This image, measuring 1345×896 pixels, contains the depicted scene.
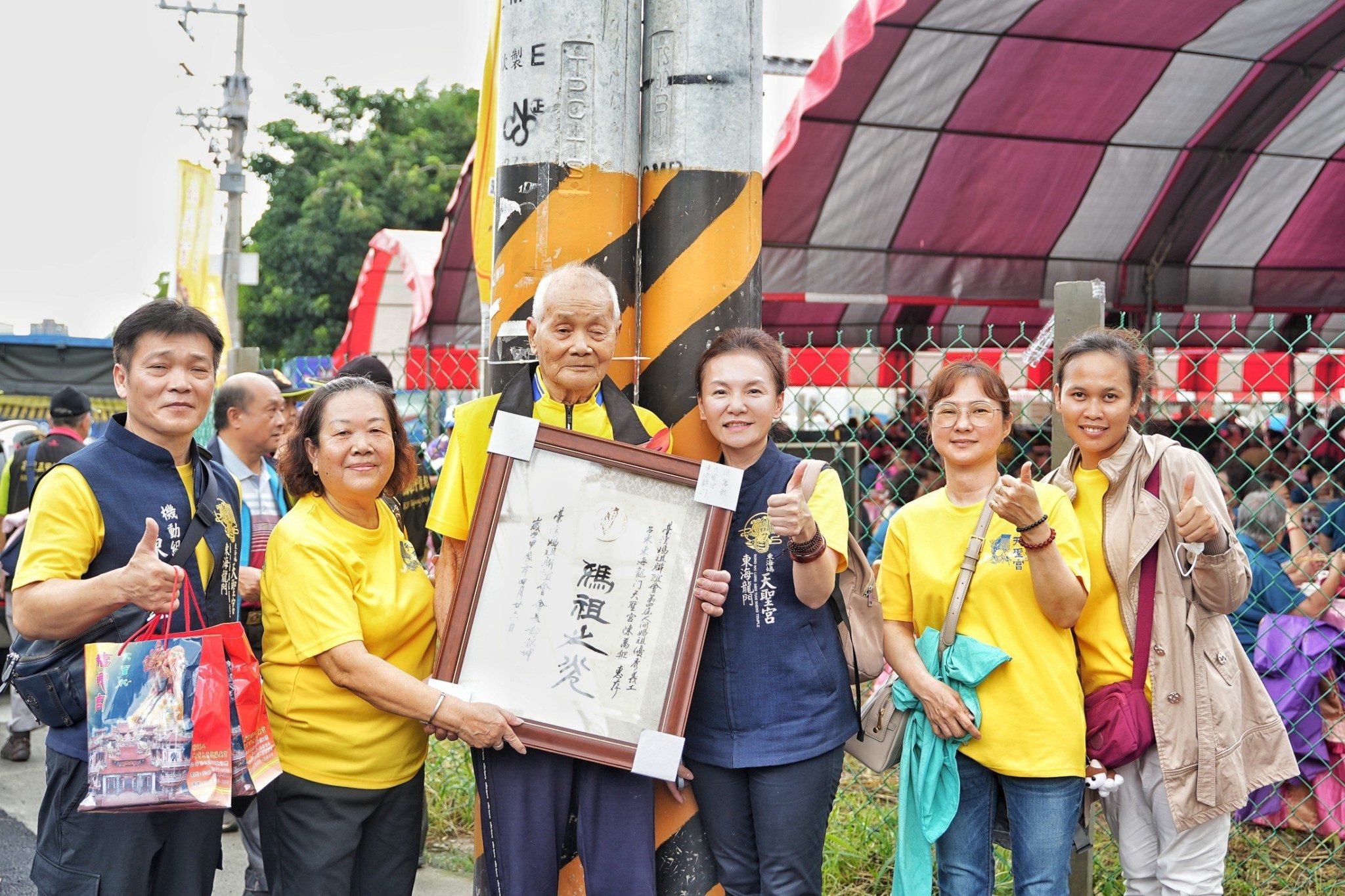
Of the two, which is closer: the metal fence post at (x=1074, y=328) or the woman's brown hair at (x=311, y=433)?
the woman's brown hair at (x=311, y=433)

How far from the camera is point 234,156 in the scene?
18.5m

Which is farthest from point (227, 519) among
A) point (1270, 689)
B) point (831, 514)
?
point (1270, 689)

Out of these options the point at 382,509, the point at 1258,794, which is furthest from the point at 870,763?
the point at 1258,794

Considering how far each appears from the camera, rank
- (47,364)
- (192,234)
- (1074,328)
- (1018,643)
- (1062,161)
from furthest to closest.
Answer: (47,364)
(192,234)
(1062,161)
(1074,328)
(1018,643)

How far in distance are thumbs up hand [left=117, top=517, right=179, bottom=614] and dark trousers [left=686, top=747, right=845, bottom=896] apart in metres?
1.29

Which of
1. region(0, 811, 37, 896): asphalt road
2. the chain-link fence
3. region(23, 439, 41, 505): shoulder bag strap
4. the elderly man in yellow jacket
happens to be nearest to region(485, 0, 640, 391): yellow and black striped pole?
the elderly man in yellow jacket

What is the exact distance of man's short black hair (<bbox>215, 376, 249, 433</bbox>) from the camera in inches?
165

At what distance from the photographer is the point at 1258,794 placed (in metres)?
4.36

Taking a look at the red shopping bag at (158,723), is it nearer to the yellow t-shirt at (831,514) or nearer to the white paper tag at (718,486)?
the white paper tag at (718,486)

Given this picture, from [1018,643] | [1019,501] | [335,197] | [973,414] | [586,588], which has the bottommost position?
[1018,643]

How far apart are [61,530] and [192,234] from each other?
45.8ft

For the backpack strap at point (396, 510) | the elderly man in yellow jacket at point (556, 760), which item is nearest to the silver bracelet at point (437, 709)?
the elderly man in yellow jacket at point (556, 760)

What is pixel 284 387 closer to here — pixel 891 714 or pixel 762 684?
pixel 762 684

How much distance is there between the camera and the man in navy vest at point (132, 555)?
2369 mm
